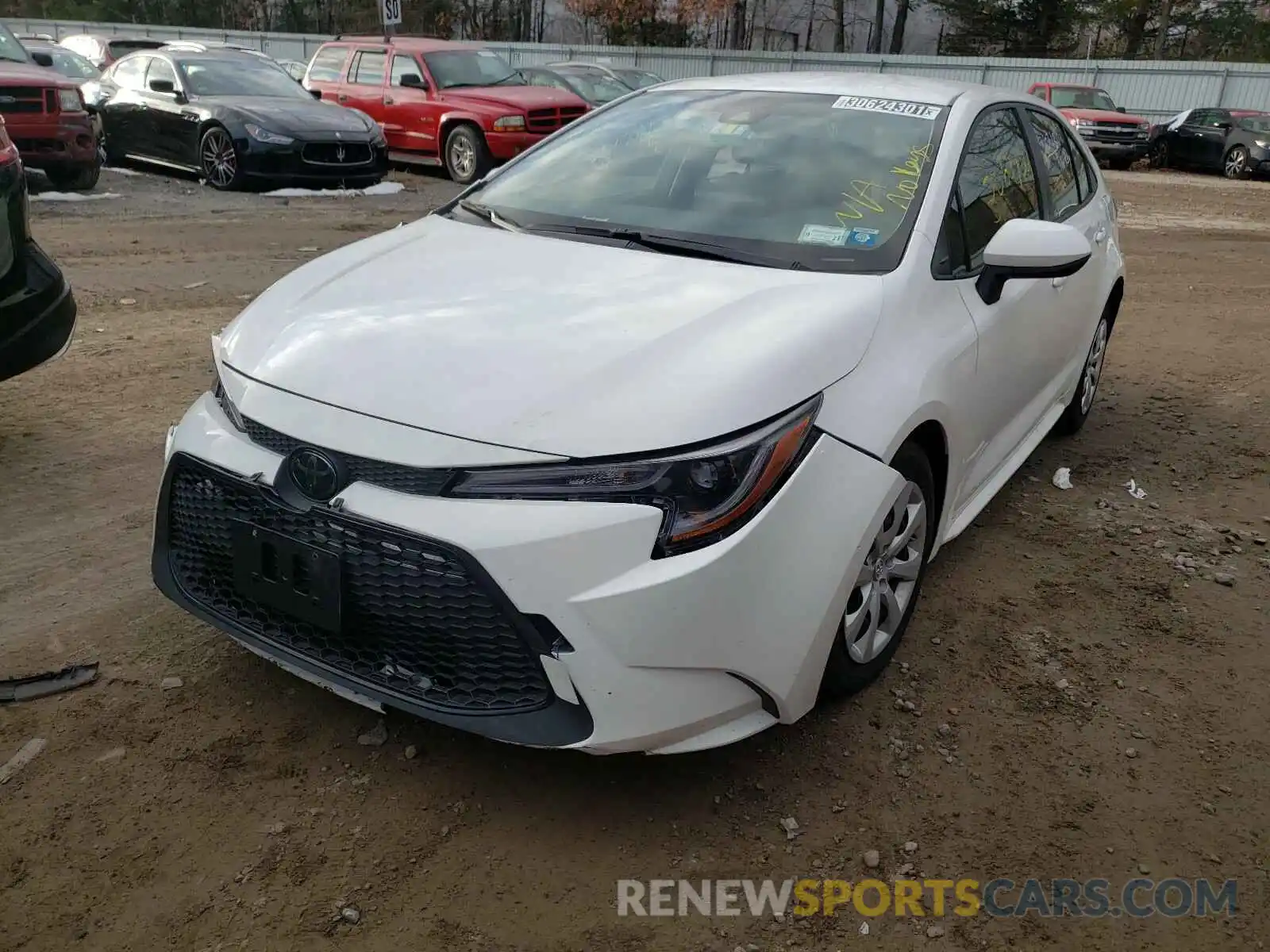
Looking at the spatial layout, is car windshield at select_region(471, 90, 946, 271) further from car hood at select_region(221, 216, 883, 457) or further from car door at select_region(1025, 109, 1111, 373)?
car door at select_region(1025, 109, 1111, 373)

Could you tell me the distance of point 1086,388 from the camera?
16.6 ft

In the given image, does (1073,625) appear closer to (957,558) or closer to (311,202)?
(957,558)

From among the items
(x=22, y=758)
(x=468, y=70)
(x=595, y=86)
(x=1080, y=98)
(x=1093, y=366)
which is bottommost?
(x=22, y=758)

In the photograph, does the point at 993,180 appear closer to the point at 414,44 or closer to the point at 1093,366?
the point at 1093,366

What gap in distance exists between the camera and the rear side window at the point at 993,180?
3.30m

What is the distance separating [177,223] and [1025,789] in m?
8.96

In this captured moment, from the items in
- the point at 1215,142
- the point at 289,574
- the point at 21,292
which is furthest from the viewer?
the point at 1215,142

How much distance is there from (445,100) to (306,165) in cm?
288

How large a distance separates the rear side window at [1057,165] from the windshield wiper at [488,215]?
7.02 feet

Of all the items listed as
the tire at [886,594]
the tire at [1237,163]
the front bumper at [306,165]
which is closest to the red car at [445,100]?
the front bumper at [306,165]

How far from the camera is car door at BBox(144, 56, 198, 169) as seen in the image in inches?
446

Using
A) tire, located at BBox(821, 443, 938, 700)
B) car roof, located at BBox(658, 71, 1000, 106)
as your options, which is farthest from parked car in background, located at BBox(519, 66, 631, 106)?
tire, located at BBox(821, 443, 938, 700)

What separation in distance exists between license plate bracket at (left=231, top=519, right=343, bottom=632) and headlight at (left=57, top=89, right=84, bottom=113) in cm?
907

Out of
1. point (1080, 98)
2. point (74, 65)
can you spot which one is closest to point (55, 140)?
point (74, 65)
